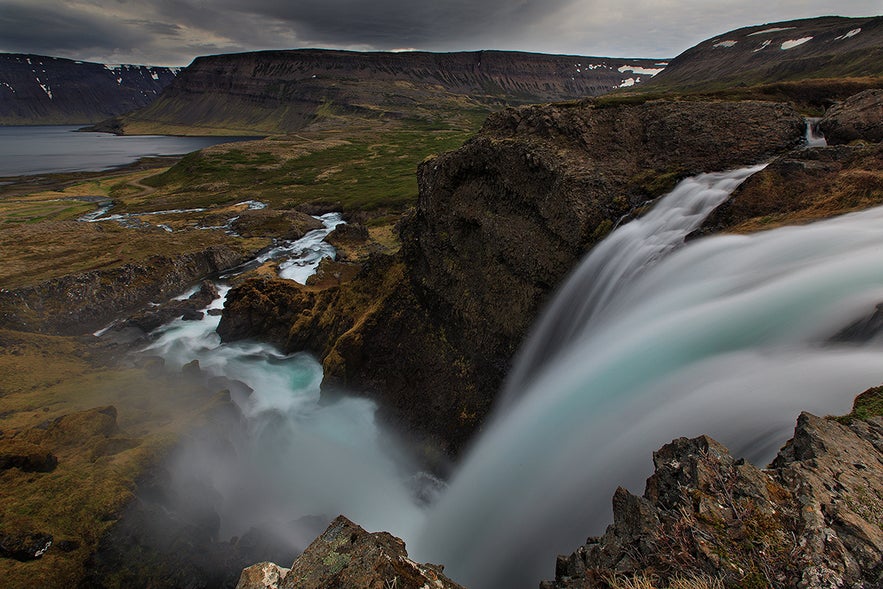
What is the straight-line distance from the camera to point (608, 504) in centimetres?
802

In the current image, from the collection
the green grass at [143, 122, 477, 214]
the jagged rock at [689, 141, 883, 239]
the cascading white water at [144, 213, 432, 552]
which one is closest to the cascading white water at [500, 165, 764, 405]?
the jagged rock at [689, 141, 883, 239]

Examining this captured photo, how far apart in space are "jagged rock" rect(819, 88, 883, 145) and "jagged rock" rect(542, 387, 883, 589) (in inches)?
549

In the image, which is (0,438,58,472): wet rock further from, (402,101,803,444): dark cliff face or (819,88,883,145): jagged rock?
(819,88,883,145): jagged rock

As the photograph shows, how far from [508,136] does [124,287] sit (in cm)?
3330

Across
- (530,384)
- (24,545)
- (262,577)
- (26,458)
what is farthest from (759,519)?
(26,458)

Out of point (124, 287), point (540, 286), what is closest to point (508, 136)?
point (540, 286)

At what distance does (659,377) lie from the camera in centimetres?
908

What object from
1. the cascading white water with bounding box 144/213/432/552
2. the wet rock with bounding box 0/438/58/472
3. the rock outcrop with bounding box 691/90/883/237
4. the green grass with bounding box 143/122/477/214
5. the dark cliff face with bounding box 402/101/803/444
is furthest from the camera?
the green grass with bounding box 143/122/477/214

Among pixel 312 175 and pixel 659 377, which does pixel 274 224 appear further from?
pixel 659 377

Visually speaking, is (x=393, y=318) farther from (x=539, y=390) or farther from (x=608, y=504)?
(x=608, y=504)

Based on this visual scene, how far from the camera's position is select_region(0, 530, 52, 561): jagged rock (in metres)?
9.67

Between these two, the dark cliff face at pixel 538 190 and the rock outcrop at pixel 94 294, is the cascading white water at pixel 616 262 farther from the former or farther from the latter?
the rock outcrop at pixel 94 294

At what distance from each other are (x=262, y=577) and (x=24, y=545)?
8.10m

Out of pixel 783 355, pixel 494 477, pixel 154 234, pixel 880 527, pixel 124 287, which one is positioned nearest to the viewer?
pixel 880 527
